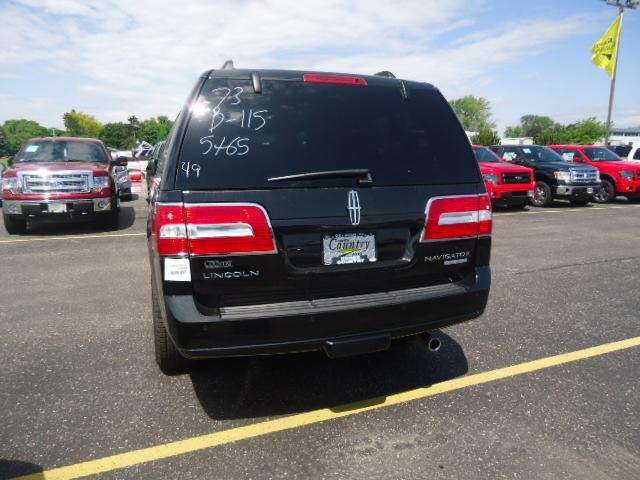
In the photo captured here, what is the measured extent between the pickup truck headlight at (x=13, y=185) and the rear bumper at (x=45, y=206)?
19 centimetres

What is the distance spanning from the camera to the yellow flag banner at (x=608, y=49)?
23125mm

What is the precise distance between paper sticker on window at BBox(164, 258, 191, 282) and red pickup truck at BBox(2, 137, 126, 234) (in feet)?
23.1

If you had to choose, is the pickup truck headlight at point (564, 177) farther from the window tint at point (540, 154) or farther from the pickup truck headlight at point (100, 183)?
the pickup truck headlight at point (100, 183)

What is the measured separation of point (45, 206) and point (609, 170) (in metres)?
15.6

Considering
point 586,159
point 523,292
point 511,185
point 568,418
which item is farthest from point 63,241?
point 586,159

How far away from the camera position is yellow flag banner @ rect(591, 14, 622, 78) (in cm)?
2312

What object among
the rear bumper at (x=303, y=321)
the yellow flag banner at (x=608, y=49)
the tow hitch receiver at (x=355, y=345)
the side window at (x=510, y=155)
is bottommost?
the tow hitch receiver at (x=355, y=345)

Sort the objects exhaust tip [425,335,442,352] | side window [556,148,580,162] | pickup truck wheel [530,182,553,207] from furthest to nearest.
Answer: side window [556,148,580,162] < pickup truck wheel [530,182,553,207] < exhaust tip [425,335,442,352]

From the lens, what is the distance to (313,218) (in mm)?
2420

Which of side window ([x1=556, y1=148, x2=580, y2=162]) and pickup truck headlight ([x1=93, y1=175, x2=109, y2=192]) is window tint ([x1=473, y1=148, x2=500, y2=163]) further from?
pickup truck headlight ([x1=93, y1=175, x2=109, y2=192])

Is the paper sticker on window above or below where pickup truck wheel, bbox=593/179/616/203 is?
above

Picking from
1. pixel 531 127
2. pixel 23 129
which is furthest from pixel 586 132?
pixel 23 129

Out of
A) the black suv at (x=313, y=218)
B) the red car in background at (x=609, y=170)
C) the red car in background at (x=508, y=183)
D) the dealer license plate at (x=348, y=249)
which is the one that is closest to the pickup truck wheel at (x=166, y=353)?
the black suv at (x=313, y=218)

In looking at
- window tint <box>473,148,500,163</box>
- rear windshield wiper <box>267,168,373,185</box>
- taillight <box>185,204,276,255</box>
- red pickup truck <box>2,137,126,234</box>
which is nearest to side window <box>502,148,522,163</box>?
window tint <box>473,148,500,163</box>
